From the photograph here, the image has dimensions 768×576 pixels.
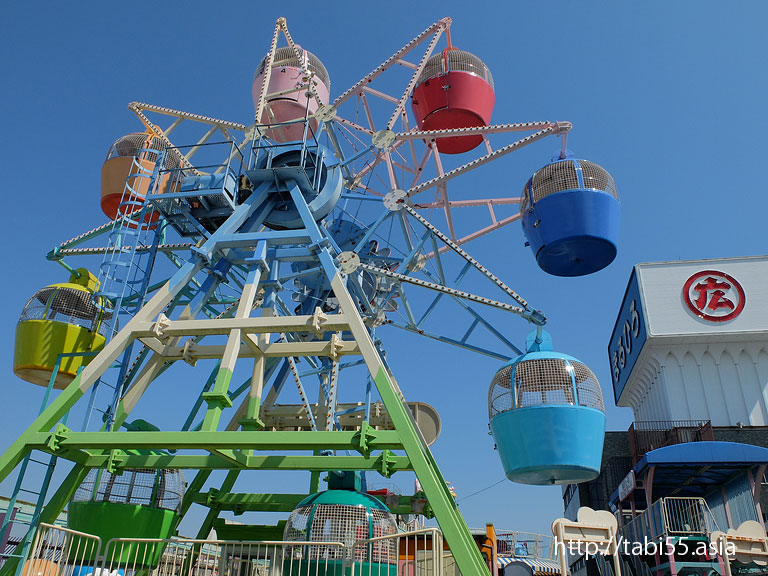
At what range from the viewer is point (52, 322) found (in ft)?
45.1

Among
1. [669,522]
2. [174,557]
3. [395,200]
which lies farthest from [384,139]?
[669,522]

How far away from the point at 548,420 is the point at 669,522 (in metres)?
8.19

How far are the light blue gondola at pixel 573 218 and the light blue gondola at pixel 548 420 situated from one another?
3.19 m

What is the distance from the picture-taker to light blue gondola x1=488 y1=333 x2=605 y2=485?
945cm

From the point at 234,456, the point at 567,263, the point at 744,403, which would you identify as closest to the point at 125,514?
the point at 234,456

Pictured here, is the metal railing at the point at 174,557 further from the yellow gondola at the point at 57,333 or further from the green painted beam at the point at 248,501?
the yellow gondola at the point at 57,333

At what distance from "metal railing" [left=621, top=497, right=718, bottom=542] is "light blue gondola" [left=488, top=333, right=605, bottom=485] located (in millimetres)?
5470

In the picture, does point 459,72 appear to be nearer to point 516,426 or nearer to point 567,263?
point 567,263

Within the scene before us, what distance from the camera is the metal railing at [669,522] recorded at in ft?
44.6

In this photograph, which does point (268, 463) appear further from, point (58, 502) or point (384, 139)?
point (384, 139)

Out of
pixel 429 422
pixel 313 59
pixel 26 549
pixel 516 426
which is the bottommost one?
pixel 26 549

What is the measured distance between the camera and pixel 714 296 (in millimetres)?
36125

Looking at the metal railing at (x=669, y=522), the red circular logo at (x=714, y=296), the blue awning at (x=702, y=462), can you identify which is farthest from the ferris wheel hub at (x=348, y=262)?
the red circular logo at (x=714, y=296)

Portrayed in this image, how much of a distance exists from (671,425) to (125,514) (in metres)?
30.7
